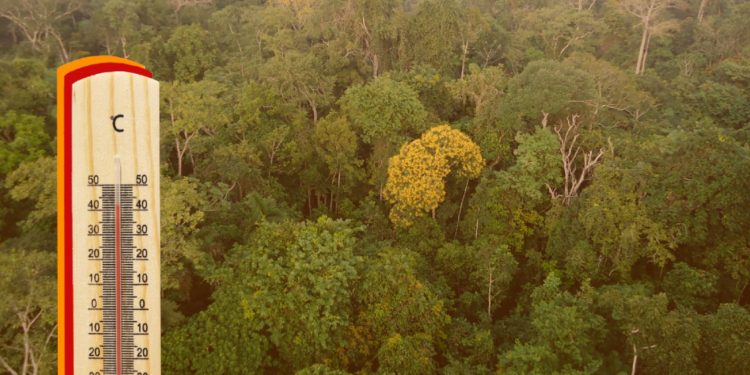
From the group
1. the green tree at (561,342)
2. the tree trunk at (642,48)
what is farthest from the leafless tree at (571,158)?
the tree trunk at (642,48)

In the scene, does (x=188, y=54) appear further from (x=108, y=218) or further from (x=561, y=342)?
(x=108, y=218)

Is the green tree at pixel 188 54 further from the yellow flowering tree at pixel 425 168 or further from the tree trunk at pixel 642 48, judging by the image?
the tree trunk at pixel 642 48

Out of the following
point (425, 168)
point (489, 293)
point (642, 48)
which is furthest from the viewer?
point (642, 48)

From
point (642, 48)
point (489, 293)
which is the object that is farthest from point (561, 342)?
point (642, 48)

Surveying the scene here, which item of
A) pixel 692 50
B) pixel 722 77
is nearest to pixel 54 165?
pixel 722 77

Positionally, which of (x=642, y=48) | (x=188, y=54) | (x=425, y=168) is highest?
(x=642, y=48)

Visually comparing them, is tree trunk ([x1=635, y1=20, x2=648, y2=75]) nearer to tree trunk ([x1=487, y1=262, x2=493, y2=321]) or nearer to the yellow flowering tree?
the yellow flowering tree
